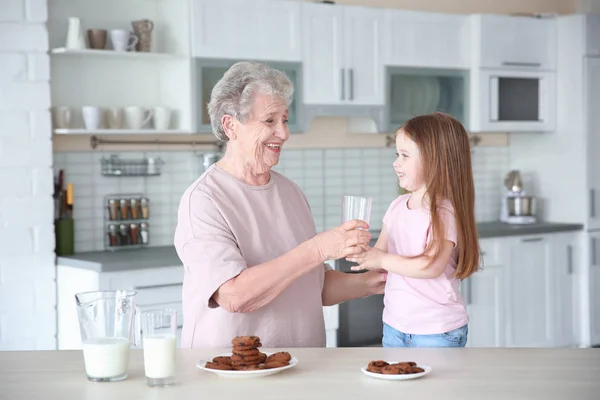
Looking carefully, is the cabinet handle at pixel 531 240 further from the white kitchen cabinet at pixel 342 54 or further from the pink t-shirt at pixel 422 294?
the pink t-shirt at pixel 422 294

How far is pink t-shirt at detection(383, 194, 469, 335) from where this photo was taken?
8.68ft

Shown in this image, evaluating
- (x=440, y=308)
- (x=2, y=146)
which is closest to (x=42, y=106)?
(x=2, y=146)

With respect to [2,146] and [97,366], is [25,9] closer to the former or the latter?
[2,146]

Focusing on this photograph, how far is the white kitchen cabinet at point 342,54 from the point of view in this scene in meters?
4.89

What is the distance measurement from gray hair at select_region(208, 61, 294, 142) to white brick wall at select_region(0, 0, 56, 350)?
1.92 meters

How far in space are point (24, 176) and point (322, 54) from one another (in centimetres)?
170

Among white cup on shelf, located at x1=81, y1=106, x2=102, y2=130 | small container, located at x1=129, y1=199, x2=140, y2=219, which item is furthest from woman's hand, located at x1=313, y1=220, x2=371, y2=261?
small container, located at x1=129, y1=199, x2=140, y2=219

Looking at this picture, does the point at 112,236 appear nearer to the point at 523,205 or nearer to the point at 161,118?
the point at 161,118

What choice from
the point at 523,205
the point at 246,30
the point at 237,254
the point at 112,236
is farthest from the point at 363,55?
the point at 237,254

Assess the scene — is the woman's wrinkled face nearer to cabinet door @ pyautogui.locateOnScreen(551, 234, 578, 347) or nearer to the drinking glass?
the drinking glass

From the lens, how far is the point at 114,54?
14.4 ft

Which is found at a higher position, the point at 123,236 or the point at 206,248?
the point at 206,248

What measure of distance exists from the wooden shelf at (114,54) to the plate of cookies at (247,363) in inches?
105

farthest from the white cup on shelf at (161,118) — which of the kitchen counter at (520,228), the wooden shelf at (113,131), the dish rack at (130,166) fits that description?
the kitchen counter at (520,228)
